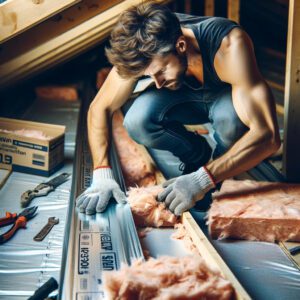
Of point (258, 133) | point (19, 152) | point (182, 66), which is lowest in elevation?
point (19, 152)

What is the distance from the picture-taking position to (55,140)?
2725 millimetres

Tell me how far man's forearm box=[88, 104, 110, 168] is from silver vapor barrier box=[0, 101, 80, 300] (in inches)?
10.0

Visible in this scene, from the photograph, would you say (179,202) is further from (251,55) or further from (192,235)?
(251,55)

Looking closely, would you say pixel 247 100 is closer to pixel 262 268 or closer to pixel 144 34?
pixel 144 34

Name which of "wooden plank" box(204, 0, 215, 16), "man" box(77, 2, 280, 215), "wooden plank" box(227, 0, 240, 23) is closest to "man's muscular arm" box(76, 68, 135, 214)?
"man" box(77, 2, 280, 215)

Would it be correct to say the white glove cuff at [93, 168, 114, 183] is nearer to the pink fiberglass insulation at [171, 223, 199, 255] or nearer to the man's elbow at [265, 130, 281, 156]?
the pink fiberglass insulation at [171, 223, 199, 255]

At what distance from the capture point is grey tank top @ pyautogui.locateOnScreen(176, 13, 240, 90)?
7.09 feet

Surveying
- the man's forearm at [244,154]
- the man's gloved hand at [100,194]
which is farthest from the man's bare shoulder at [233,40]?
the man's gloved hand at [100,194]

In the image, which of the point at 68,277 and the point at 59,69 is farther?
the point at 59,69

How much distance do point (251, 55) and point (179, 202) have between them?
726 mm

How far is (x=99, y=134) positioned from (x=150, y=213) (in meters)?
0.55

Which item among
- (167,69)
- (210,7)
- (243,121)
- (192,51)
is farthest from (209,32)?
(210,7)

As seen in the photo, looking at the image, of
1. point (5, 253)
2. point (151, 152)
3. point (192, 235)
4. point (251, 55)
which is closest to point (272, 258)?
point (192, 235)

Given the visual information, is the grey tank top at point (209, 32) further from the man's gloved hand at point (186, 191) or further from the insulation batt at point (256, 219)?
the insulation batt at point (256, 219)
